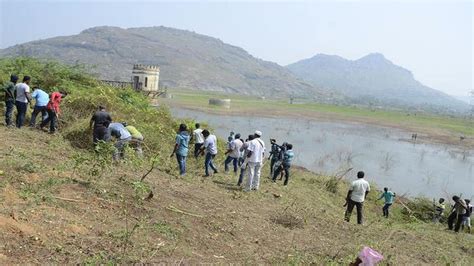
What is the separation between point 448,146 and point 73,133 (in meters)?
49.9

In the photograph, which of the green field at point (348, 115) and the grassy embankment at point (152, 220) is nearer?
the grassy embankment at point (152, 220)

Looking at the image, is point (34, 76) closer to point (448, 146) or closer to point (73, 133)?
point (73, 133)

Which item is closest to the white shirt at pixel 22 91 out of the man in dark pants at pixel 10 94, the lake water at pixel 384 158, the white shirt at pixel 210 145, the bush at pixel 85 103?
the man in dark pants at pixel 10 94

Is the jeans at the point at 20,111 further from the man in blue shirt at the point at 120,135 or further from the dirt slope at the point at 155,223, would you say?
the man in blue shirt at the point at 120,135

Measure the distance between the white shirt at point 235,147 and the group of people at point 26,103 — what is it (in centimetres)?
523

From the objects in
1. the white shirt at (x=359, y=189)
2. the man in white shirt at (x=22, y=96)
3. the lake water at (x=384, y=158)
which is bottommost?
the lake water at (x=384, y=158)

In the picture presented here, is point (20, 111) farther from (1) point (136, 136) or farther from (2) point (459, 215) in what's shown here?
(2) point (459, 215)

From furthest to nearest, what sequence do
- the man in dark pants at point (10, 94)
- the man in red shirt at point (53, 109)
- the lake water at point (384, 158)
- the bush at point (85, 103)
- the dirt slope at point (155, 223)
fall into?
1. the lake water at point (384, 158)
2. the bush at point (85, 103)
3. the man in red shirt at point (53, 109)
4. the man in dark pants at point (10, 94)
5. the dirt slope at point (155, 223)

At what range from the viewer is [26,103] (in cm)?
1259

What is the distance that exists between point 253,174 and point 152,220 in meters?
4.51

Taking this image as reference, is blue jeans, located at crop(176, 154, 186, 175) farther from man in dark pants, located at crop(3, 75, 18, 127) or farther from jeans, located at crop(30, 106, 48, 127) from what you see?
man in dark pants, located at crop(3, 75, 18, 127)

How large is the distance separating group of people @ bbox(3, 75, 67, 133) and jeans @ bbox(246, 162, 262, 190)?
580 centimetres

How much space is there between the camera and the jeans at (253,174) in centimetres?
1167

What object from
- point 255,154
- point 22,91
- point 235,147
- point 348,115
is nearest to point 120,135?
point 22,91
